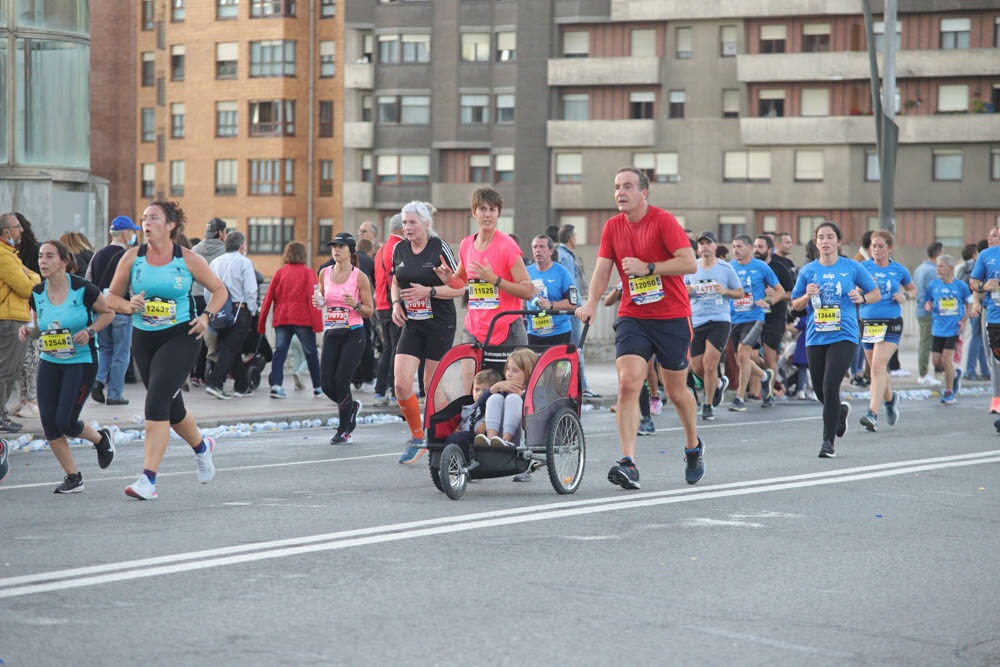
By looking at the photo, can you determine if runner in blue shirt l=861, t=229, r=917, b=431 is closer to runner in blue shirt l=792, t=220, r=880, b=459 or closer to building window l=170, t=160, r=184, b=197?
runner in blue shirt l=792, t=220, r=880, b=459

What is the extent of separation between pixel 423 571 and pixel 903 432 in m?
9.76

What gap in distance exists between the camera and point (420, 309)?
12.7 m

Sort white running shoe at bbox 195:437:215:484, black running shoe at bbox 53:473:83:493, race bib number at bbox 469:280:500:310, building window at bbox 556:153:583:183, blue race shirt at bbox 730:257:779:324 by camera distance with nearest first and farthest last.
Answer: black running shoe at bbox 53:473:83:493 < white running shoe at bbox 195:437:215:484 < race bib number at bbox 469:280:500:310 < blue race shirt at bbox 730:257:779:324 < building window at bbox 556:153:583:183

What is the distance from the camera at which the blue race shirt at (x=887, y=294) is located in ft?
53.6

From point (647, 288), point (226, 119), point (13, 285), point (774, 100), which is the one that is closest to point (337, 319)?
point (13, 285)

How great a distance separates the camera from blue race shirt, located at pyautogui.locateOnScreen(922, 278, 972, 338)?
74.3 ft

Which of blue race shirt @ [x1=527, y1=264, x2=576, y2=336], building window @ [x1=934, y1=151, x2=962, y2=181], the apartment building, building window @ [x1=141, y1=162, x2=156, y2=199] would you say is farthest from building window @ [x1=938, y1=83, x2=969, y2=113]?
blue race shirt @ [x1=527, y1=264, x2=576, y2=336]

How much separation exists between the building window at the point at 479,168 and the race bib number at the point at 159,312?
225ft

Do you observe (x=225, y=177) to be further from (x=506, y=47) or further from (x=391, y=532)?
(x=391, y=532)

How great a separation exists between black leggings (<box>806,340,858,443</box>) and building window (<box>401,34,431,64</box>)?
67191mm

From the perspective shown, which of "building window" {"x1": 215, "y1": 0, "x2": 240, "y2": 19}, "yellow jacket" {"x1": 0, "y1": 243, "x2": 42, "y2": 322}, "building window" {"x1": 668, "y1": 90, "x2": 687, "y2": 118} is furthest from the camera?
"building window" {"x1": 215, "y1": 0, "x2": 240, "y2": 19}

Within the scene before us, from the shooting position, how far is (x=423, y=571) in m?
7.61

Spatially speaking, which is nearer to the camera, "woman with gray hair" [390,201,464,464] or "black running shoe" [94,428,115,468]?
"black running shoe" [94,428,115,468]

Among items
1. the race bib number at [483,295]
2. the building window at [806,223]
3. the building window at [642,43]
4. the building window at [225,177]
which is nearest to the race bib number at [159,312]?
the race bib number at [483,295]
